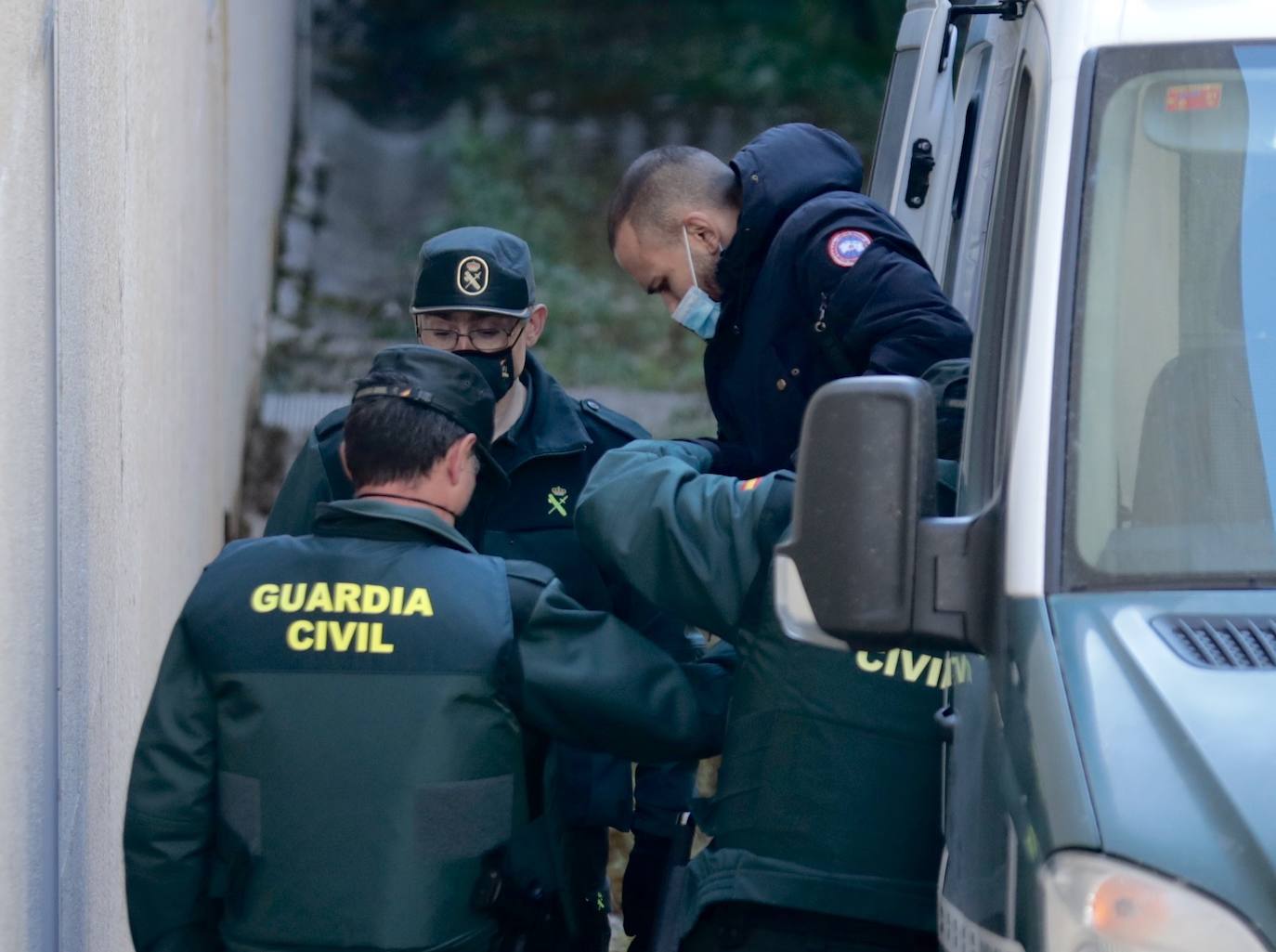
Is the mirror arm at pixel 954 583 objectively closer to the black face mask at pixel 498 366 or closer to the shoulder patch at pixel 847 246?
the shoulder patch at pixel 847 246

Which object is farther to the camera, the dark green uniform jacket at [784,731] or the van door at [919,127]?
the van door at [919,127]

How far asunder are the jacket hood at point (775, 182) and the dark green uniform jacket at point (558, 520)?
620 mm

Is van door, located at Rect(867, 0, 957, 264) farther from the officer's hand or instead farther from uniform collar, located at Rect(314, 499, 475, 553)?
uniform collar, located at Rect(314, 499, 475, 553)

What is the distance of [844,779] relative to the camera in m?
2.63

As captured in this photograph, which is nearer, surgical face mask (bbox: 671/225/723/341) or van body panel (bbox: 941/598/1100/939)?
van body panel (bbox: 941/598/1100/939)

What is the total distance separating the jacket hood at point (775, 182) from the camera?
11.7 feet

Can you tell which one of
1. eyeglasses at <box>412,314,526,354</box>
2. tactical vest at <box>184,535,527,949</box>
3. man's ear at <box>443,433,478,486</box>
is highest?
eyeglasses at <box>412,314,526,354</box>

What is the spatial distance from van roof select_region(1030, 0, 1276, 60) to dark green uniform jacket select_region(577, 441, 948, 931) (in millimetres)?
812

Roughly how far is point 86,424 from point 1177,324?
221 cm

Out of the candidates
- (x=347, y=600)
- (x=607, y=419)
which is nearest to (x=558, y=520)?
(x=607, y=419)

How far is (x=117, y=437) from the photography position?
148 inches

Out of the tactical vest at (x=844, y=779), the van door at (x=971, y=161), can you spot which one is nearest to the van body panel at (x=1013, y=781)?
the tactical vest at (x=844, y=779)

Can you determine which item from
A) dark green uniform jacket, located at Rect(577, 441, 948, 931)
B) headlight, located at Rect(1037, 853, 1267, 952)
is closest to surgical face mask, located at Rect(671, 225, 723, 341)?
dark green uniform jacket, located at Rect(577, 441, 948, 931)

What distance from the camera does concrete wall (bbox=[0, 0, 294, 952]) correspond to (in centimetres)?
293
